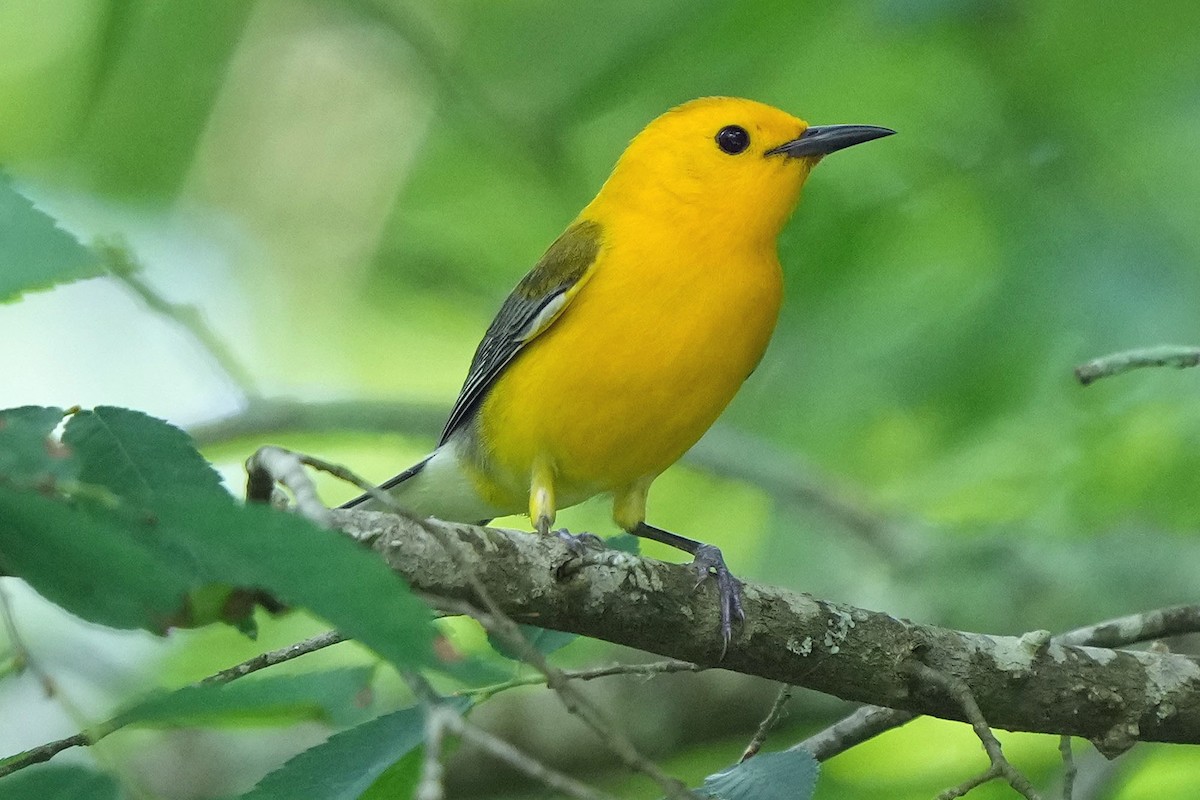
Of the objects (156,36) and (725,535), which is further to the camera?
(725,535)

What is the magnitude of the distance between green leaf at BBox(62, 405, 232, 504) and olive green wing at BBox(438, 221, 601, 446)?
3.09 m

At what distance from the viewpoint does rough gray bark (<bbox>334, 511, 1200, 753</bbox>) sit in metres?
3.12

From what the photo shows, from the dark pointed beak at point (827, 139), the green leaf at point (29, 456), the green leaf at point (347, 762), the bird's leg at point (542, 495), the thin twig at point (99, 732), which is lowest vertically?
the green leaf at point (347, 762)

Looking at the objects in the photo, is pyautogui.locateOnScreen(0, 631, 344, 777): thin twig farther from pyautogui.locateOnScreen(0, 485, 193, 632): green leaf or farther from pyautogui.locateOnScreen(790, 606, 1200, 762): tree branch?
pyautogui.locateOnScreen(790, 606, 1200, 762): tree branch

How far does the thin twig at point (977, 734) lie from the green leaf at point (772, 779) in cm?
45

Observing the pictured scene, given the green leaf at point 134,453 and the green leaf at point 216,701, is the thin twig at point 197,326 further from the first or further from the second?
the green leaf at point 216,701

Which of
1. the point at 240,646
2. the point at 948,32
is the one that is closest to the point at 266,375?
the point at 240,646

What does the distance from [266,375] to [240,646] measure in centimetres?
304

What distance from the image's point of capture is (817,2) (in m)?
5.16

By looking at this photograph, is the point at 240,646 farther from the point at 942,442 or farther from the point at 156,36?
the point at 942,442

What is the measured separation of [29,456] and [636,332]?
132 inches

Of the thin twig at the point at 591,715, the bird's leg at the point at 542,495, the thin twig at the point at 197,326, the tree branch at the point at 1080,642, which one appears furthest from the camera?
the bird's leg at the point at 542,495

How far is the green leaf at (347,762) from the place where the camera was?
2400 millimetres

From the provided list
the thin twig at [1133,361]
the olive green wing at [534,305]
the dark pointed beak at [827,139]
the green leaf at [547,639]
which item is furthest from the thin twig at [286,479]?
the dark pointed beak at [827,139]
